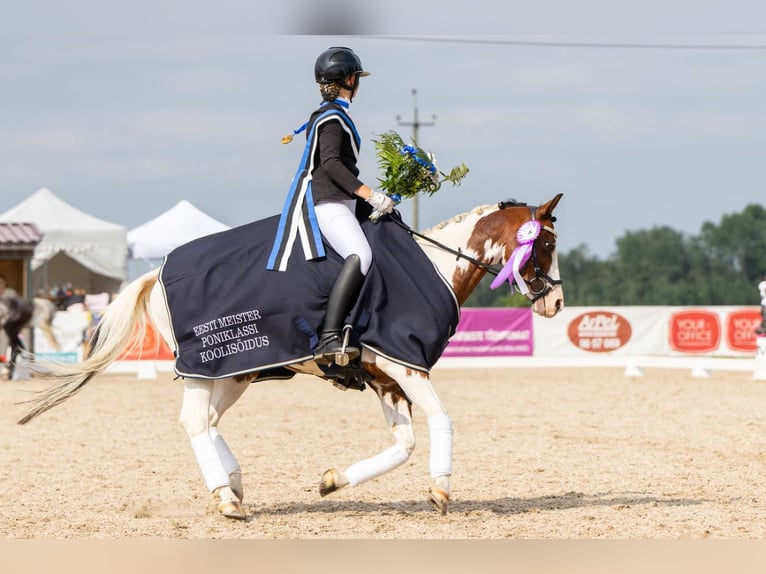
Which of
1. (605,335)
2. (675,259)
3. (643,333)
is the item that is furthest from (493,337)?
(675,259)

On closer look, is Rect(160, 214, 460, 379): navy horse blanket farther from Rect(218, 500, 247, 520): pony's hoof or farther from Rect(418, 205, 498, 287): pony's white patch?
Rect(218, 500, 247, 520): pony's hoof

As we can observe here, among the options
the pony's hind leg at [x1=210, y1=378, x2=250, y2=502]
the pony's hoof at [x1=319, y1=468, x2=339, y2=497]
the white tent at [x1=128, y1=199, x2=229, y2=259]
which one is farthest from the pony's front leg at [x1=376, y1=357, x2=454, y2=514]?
the white tent at [x1=128, y1=199, x2=229, y2=259]

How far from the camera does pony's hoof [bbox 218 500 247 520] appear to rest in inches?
263

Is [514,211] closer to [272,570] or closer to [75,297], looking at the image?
[272,570]

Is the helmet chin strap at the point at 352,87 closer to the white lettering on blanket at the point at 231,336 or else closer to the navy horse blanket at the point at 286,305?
the navy horse blanket at the point at 286,305

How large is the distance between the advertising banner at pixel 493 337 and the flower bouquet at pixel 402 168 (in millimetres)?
18386

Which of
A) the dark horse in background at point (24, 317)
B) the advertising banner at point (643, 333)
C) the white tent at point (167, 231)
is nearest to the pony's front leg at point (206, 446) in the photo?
the dark horse in background at point (24, 317)

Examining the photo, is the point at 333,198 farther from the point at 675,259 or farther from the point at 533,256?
the point at 675,259

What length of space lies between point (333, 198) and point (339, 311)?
2.36 ft

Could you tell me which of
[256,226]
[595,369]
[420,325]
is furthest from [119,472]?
[595,369]

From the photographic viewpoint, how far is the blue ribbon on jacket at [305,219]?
6.70 m

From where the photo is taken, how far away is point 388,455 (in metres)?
6.75

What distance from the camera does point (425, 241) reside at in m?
7.16

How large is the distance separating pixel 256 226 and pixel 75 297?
20.4 m
